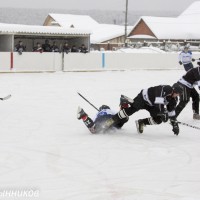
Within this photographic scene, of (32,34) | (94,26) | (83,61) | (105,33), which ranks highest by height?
(94,26)

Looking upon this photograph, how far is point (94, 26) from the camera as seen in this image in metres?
55.8

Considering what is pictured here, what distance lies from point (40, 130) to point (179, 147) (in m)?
2.36

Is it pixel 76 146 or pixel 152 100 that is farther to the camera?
pixel 152 100

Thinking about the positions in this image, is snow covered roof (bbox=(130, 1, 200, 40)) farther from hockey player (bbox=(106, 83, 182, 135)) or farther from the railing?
hockey player (bbox=(106, 83, 182, 135))

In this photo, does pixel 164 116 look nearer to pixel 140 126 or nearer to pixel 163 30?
pixel 140 126

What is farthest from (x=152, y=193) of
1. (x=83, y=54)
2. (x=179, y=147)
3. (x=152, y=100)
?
(x=83, y=54)

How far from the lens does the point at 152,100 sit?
725cm

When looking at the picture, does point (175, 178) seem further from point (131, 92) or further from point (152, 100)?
point (131, 92)

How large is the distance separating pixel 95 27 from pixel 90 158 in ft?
163

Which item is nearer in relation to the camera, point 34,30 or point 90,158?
point 90,158

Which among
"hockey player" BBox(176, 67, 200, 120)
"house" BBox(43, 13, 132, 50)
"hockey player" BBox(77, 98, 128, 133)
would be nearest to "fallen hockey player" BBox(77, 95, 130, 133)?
"hockey player" BBox(77, 98, 128, 133)

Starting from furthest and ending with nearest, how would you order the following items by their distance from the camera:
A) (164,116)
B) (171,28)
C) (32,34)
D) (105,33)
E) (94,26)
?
1. (94,26)
2. (105,33)
3. (171,28)
4. (32,34)
5. (164,116)

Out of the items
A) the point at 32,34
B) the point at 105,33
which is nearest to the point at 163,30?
the point at 105,33

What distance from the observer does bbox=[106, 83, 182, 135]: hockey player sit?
23.2 feet
